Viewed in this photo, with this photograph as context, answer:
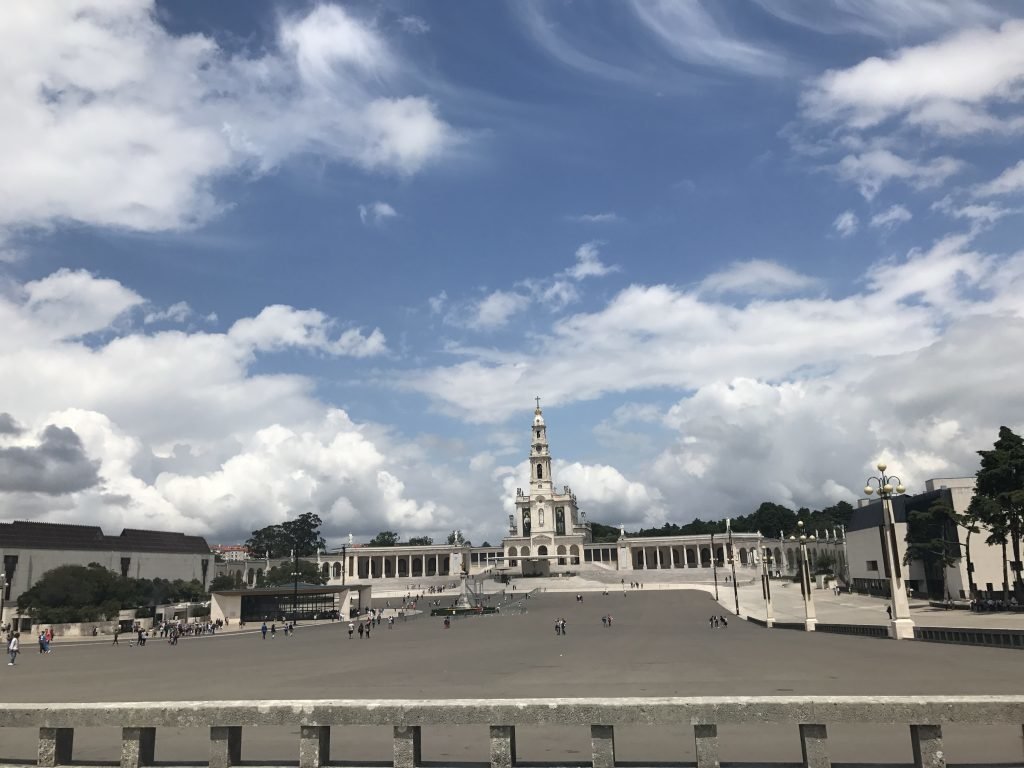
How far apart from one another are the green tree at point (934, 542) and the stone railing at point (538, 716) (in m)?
64.2

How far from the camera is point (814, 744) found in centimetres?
689

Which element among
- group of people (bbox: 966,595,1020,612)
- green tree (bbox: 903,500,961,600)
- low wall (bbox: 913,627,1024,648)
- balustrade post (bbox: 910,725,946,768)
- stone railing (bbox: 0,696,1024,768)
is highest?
green tree (bbox: 903,500,961,600)

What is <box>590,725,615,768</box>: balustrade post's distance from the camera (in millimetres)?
6977

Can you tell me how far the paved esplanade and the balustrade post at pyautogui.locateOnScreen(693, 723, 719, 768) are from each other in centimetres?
324

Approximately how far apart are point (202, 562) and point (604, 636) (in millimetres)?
100969

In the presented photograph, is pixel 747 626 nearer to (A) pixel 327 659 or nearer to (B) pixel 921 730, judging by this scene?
(A) pixel 327 659

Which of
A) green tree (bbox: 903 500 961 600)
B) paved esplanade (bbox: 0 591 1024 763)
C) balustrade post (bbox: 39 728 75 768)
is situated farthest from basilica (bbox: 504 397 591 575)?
balustrade post (bbox: 39 728 75 768)

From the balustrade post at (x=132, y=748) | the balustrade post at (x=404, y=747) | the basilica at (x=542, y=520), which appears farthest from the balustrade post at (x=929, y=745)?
the basilica at (x=542, y=520)

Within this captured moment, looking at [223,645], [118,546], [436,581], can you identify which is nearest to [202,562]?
[118,546]

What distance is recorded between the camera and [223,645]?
45.8m

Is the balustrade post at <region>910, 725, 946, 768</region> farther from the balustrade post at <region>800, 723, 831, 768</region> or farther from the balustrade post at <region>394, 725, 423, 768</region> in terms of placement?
the balustrade post at <region>394, 725, 423, 768</region>

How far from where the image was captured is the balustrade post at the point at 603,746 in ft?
22.9

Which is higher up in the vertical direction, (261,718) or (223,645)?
(261,718)

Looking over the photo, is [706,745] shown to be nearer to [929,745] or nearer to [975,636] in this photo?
[929,745]
